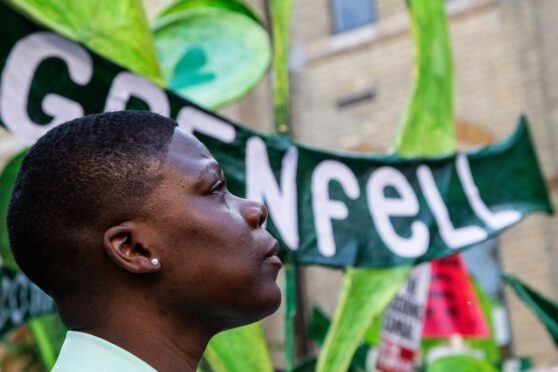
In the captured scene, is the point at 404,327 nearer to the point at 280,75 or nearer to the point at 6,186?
the point at 280,75

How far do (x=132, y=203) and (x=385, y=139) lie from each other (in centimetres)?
996

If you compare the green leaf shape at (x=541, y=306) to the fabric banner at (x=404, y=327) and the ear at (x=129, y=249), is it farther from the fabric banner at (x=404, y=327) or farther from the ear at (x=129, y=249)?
the ear at (x=129, y=249)

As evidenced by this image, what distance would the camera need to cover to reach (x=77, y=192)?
160cm

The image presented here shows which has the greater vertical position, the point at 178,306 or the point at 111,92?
the point at 178,306

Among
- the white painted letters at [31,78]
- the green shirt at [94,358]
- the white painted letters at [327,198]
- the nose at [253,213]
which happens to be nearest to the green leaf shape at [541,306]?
the white painted letters at [327,198]

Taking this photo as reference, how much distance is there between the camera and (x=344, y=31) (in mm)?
12328

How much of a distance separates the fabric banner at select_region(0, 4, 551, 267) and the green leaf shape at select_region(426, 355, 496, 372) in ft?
3.40

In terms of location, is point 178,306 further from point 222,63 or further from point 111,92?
point 222,63

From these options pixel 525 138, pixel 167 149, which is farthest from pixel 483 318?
pixel 167 149

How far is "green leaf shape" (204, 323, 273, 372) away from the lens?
14.1 feet

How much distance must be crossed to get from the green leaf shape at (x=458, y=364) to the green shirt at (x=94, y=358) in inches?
188

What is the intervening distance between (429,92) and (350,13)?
692 cm

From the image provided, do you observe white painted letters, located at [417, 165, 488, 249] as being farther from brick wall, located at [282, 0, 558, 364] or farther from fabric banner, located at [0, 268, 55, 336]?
brick wall, located at [282, 0, 558, 364]

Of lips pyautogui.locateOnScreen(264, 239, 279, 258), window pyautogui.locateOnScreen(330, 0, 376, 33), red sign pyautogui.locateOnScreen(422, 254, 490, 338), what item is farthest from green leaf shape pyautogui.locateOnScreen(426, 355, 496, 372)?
A: window pyautogui.locateOnScreen(330, 0, 376, 33)
